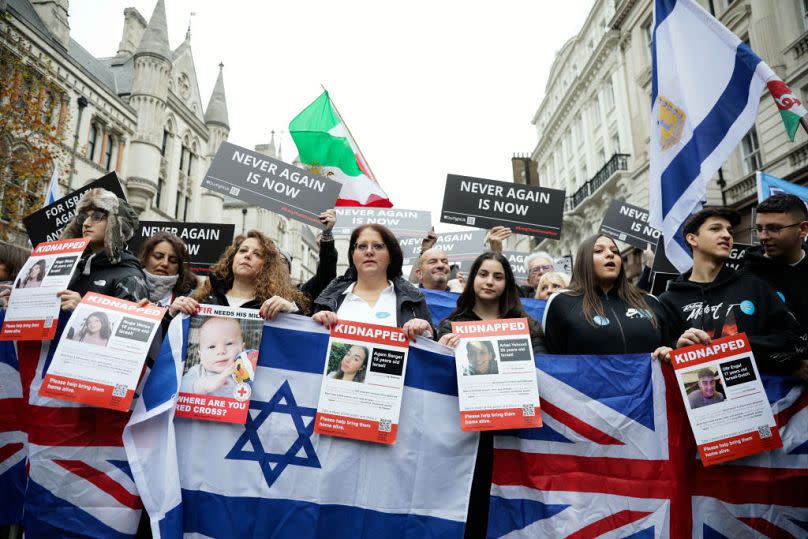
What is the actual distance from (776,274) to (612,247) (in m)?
1.28

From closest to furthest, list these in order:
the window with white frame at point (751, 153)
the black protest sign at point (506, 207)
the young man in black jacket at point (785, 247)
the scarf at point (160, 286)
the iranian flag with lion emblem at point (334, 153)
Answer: the young man in black jacket at point (785, 247)
the scarf at point (160, 286)
the black protest sign at point (506, 207)
the iranian flag with lion emblem at point (334, 153)
the window with white frame at point (751, 153)

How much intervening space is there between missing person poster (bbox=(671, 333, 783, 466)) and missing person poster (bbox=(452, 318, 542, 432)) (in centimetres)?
82

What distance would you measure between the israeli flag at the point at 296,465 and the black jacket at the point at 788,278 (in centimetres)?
232

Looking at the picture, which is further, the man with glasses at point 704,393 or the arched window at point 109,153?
the arched window at point 109,153

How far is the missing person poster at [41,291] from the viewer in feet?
9.91

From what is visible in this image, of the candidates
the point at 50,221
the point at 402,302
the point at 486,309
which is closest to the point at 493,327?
the point at 486,309

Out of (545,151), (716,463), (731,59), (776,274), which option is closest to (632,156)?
(545,151)

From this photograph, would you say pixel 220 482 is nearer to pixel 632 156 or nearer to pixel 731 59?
pixel 731 59

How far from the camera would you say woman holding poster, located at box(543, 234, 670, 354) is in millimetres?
3096

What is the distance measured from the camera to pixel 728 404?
105 inches

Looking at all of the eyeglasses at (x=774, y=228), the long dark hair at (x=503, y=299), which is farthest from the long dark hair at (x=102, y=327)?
the eyeglasses at (x=774, y=228)

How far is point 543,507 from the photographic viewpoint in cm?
273

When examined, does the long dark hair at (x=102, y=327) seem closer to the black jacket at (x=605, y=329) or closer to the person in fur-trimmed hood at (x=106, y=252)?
the person in fur-trimmed hood at (x=106, y=252)

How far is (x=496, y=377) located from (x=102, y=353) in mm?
2098
